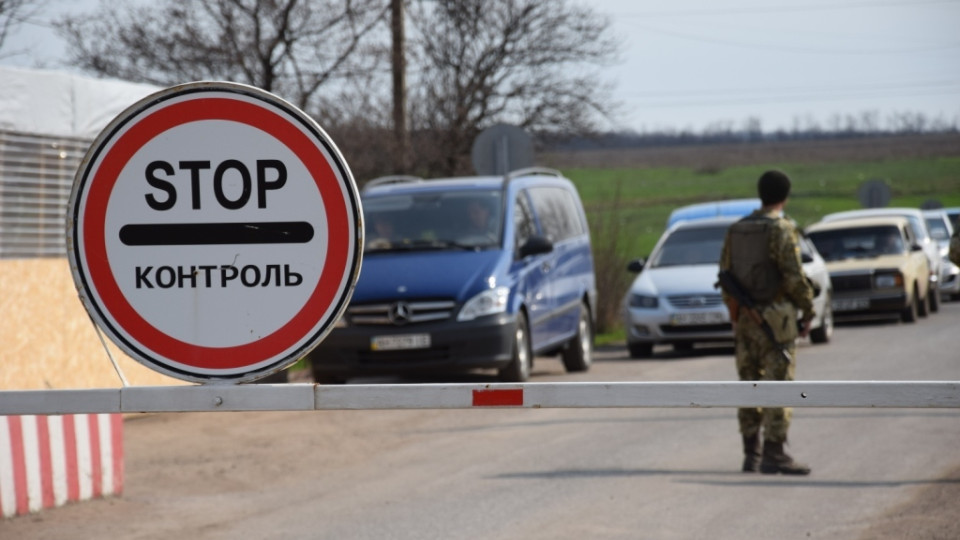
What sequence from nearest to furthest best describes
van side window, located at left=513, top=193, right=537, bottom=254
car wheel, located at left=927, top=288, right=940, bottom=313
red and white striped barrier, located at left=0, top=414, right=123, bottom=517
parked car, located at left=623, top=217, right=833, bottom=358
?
red and white striped barrier, located at left=0, top=414, right=123, bottom=517, van side window, located at left=513, top=193, right=537, bottom=254, parked car, located at left=623, top=217, right=833, bottom=358, car wheel, located at left=927, top=288, right=940, bottom=313

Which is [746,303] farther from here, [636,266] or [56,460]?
[636,266]

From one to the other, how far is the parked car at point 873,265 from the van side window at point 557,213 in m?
8.04

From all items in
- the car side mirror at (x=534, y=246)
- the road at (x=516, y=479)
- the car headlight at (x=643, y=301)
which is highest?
the car side mirror at (x=534, y=246)

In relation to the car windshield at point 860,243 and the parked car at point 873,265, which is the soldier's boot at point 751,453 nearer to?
the parked car at point 873,265

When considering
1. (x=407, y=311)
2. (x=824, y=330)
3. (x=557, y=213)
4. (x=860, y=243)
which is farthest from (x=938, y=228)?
(x=407, y=311)

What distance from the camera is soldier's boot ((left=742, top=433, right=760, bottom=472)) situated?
8.37 meters

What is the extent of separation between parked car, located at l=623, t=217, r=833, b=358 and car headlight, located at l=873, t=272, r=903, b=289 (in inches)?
170

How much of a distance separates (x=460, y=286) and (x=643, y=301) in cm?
531

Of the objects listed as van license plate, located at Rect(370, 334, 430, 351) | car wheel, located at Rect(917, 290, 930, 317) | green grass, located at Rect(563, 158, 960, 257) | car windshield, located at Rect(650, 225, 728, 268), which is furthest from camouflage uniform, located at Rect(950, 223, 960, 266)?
green grass, located at Rect(563, 158, 960, 257)

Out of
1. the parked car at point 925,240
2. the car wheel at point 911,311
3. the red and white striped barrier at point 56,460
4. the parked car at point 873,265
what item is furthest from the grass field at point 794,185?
the red and white striped barrier at point 56,460

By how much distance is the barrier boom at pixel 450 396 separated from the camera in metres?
3.05

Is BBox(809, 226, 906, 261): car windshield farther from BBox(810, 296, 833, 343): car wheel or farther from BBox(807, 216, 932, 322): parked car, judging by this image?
BBox(810, 296, 833, 343): car wheel

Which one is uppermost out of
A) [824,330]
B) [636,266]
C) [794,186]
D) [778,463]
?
[794,186]

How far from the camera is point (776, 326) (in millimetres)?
8250
